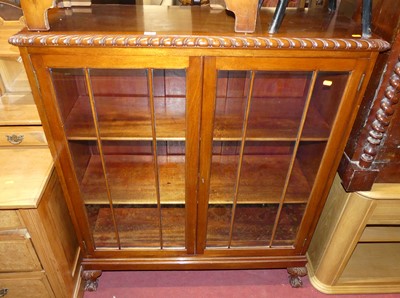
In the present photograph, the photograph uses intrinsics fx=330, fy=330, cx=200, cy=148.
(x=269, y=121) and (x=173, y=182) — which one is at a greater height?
(x=269, y=121)

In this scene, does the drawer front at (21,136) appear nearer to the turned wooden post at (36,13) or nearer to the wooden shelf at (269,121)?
the turned wooden post at (36,13)

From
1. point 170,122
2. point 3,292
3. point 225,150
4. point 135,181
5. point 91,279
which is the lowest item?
point 91,279

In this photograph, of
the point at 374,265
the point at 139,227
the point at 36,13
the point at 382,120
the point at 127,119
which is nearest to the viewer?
the point at 36,13

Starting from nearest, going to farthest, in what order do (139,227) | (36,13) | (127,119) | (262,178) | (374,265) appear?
(36,13) → (127,119) → (262,178) → (139,227) → (374,265)

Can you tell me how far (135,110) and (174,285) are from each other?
3.21 feet

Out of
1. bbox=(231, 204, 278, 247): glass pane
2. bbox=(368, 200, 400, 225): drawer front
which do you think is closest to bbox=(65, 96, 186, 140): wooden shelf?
bbox=(231, 204, 278, 247): glass pane

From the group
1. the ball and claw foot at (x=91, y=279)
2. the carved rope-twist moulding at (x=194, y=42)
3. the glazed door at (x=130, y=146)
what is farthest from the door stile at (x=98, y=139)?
the ball and claw foot at (x=91, y=279)

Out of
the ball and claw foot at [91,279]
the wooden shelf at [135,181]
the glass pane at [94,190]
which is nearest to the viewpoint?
the glass pane at [94,190]

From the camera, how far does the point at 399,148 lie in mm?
1259

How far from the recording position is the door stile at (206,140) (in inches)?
42.0

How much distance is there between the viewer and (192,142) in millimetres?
1212

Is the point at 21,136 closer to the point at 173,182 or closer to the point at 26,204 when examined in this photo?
the point at 26,204

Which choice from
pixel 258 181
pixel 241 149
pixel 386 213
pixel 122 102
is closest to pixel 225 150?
pixel 241 149

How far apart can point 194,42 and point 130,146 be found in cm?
54
